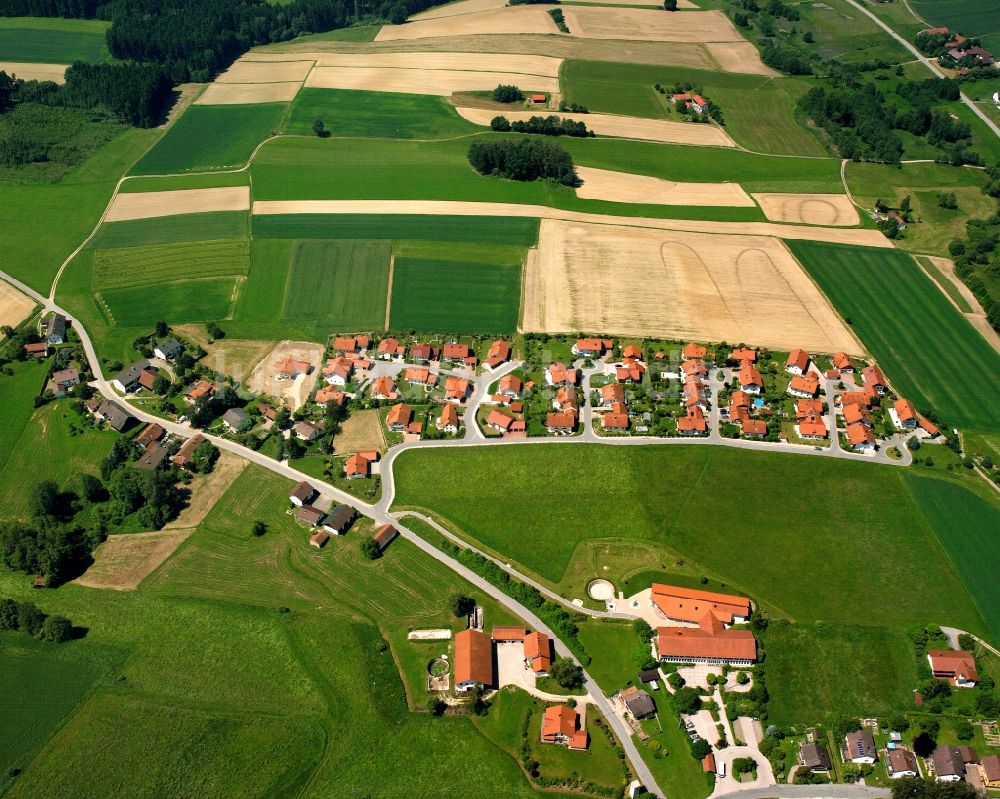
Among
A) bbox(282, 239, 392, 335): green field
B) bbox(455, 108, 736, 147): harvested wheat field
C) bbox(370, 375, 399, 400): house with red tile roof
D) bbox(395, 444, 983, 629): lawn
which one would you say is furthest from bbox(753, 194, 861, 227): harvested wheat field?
bbox(370, 375, 399, 400): house with red tile roof

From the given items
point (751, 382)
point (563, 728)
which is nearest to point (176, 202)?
point (751, 382)

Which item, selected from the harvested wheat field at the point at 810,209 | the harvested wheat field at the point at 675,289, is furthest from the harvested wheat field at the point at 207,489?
the harvested wheat field at the point at 810,209

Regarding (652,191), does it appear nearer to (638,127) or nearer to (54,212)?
(638,127)

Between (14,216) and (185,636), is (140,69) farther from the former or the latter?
(185,636)

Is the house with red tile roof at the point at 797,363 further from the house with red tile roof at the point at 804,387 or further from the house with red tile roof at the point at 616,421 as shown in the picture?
the house with red tile roof at the point at 616,421

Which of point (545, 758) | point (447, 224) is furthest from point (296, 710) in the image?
point (447, 224)

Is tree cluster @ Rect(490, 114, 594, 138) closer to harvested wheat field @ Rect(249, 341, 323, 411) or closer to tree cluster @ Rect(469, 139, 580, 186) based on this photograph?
tree cluster @ Rect(469, 139, 580, 186)
